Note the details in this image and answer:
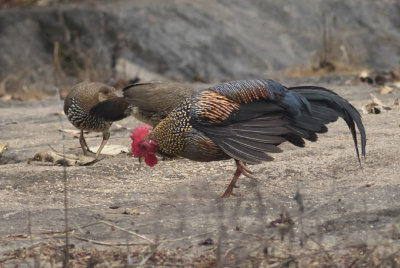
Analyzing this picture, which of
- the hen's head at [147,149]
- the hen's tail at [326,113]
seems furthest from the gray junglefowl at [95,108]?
the hen's tail at [326,113]

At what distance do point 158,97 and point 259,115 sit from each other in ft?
6.75

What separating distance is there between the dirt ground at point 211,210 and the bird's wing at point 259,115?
0.41 m

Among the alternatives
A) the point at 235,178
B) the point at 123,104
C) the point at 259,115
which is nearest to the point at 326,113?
the point at 259,115

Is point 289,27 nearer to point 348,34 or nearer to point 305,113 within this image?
point 348,34

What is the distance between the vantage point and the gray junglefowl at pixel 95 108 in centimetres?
693

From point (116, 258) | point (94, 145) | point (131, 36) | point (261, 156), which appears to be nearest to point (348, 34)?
point (131, 36)

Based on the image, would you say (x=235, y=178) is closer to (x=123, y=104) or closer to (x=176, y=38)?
(x=123, y=104)

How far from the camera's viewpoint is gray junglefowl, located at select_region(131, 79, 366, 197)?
4902 mm

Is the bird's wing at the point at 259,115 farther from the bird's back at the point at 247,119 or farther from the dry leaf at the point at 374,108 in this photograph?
the dry leaf at the point at 374,108

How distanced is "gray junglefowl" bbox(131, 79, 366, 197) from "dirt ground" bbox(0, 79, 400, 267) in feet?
1.18

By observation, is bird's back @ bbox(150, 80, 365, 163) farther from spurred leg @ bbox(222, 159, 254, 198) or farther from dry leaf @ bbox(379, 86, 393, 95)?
dry leaf @ bbox(379, 86, 393, 95)

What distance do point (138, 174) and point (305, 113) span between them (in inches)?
65.0

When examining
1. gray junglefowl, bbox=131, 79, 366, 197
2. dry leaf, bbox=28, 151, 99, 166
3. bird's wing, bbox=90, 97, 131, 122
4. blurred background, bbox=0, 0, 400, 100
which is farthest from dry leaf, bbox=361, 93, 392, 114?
blurred background, bbox=0, 0, 400, 100

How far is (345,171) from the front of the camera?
18.3 ft
